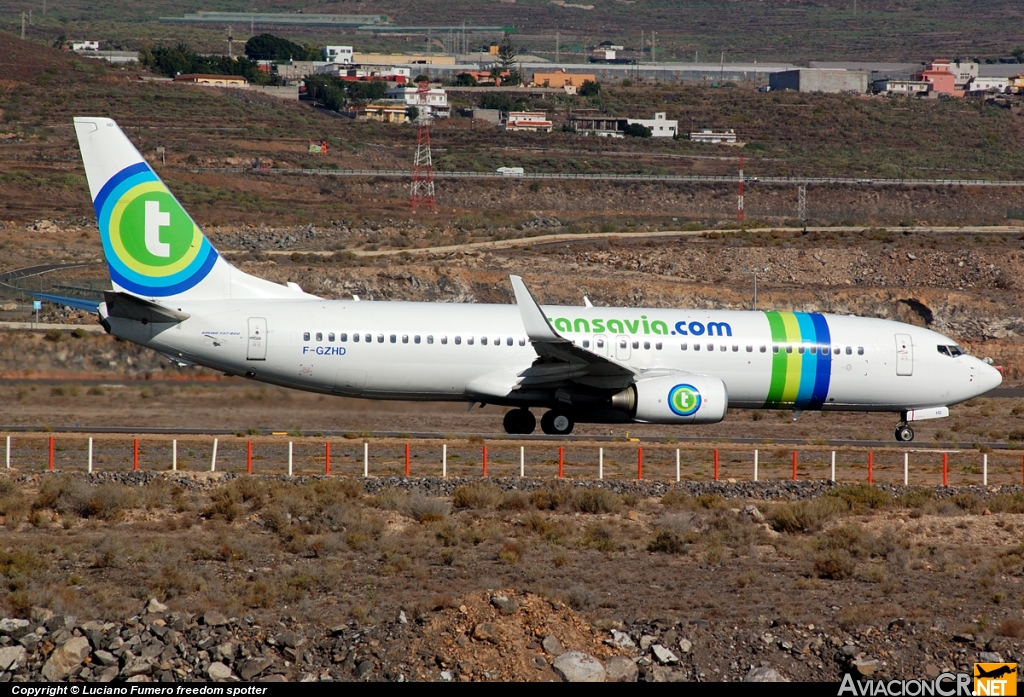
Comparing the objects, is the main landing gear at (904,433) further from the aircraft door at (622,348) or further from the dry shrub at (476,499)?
the dry shrub at (476,499)

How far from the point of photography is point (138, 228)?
112 ft

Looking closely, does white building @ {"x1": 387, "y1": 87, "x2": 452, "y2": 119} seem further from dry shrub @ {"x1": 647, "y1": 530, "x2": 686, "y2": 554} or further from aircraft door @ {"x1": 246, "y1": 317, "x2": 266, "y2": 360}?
dry shrub @ {"x1": 647, "y1": 530, "x2": 686, "y2": 554}

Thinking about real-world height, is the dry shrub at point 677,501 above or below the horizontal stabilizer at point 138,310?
below

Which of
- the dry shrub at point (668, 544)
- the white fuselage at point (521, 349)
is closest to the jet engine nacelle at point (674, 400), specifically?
the white fuselage at point (521, 349)

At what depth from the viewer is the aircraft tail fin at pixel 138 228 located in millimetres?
33938

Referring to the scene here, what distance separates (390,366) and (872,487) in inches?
501

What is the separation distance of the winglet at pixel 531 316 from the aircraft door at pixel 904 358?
1110 cm

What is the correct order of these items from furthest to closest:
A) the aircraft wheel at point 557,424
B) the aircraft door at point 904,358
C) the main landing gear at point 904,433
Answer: the main landing gear at point 904,433, the aircraft door at point 904,358, the aircraft wheel at point 557,424

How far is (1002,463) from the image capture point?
37.8 metres

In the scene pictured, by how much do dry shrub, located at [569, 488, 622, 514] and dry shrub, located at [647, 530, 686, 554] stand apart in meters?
2.49

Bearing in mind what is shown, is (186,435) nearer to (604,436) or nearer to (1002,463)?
(604,436)

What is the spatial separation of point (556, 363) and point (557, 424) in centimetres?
234

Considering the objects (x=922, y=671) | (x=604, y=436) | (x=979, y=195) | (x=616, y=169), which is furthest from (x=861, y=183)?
(x=922, y=671)

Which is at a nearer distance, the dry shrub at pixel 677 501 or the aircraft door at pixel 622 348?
the dry shrub at pixel 677 501
